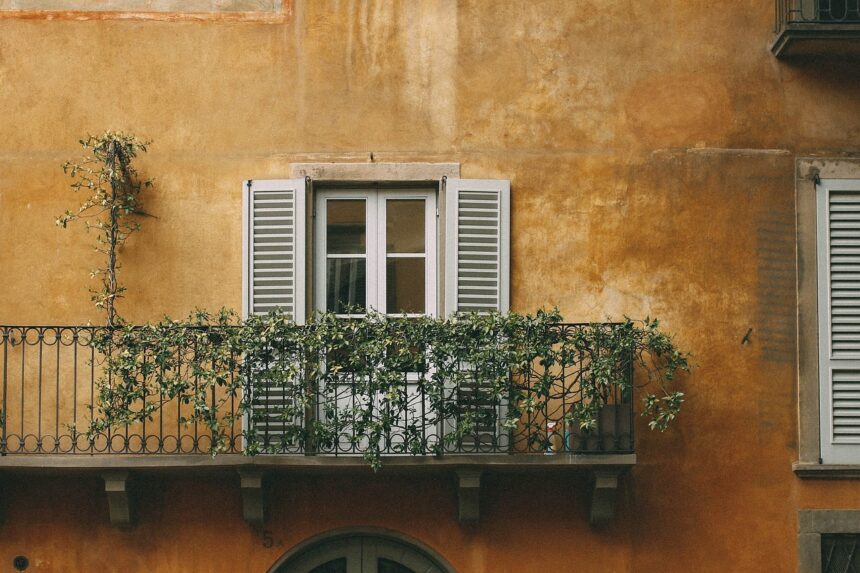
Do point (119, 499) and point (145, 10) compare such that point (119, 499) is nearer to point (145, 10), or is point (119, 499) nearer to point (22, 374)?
point (22, 374)

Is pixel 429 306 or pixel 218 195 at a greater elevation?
pixel 218 195

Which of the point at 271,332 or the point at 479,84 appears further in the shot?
the point at 479,84

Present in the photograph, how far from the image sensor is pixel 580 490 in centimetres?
1095

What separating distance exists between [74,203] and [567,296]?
154 inches

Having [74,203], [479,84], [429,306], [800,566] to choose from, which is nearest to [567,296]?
[429,306]

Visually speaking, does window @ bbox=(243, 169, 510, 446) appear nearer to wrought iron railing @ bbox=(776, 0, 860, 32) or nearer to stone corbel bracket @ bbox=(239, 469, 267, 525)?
stone corbel bracket @ bbox=(239, 469, 267, 525)

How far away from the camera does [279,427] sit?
10750mm

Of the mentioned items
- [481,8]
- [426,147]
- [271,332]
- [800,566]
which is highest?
[481,8]

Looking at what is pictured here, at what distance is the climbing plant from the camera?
10891mm

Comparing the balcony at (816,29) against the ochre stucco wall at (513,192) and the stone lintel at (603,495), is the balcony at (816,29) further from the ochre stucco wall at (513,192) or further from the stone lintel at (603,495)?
the stone lintel at (603,495)

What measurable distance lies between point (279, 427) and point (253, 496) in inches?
22.0

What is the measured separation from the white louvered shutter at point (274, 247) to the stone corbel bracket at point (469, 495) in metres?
1.75

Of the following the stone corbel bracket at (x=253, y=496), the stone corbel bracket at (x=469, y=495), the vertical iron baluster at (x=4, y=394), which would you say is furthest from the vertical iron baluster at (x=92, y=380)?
the stone corbel bracket at (x=469, y=495)

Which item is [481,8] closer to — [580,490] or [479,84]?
[479,84]
